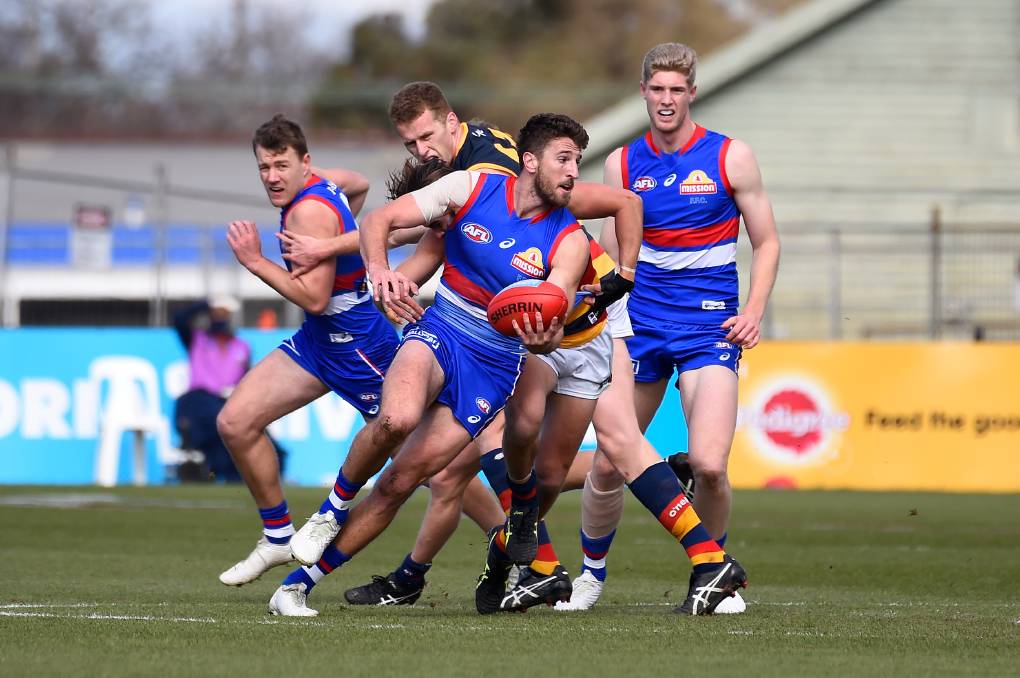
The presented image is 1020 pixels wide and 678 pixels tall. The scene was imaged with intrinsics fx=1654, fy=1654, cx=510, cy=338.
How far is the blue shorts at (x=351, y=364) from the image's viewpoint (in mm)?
7875

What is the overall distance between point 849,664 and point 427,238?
271 cm

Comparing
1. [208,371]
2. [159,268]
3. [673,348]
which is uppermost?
[159,268]

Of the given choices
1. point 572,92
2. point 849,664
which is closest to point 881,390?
point 849,664

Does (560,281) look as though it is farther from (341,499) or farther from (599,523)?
(599,523)

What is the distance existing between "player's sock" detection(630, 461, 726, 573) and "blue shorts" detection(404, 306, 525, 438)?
76cm

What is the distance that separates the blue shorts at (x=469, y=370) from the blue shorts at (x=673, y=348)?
3.13ft

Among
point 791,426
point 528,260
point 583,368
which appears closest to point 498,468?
point 583,368

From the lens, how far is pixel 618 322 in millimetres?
7629

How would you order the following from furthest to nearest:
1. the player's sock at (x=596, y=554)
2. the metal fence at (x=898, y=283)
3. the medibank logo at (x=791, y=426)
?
the metal fence at (x=898, y=283) < the medibank logo at (x=791, y=426) < the player's sock at (x=596, y=554)

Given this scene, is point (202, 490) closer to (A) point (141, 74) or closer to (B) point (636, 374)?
(B) point (636, 374)

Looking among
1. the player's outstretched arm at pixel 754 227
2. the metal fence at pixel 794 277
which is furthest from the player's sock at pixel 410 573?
the metal fence at pixel 794 277

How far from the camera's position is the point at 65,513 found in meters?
13.1

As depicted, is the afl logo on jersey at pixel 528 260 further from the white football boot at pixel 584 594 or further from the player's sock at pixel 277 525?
the player's sock at pixel 277 525

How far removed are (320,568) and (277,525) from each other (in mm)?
1024
